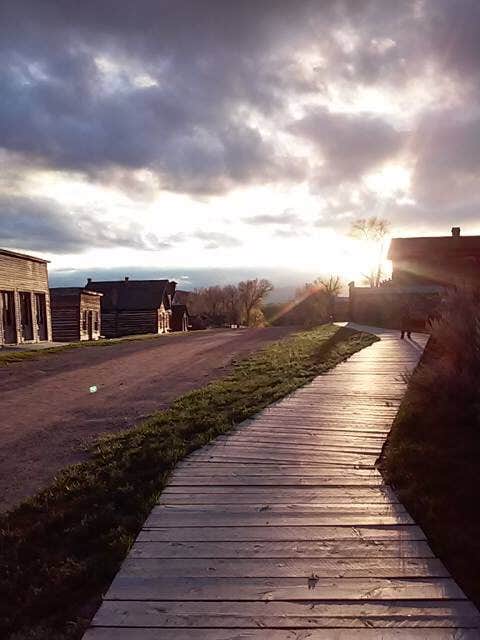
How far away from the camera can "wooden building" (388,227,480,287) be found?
39.7m

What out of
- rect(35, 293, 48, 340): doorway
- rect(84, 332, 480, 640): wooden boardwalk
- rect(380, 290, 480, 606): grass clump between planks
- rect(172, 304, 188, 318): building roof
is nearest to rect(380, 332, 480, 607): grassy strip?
rect(380, 290, 480, 606): grass clump between planks

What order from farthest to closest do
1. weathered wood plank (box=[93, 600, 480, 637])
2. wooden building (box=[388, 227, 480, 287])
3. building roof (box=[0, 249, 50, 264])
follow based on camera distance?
wooden building (box=[388, 227, 480, 287])
building roof (box=[0, 249, 50, 264])
weathered wood plank (box=[93, 600, 480, 637])

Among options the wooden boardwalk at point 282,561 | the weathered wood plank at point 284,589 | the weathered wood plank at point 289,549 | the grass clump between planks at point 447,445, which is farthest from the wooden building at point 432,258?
the weathered wood plank at point 284,589

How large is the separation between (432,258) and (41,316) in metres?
29.6

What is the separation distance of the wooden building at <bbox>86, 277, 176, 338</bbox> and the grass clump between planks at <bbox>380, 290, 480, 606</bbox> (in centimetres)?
4352

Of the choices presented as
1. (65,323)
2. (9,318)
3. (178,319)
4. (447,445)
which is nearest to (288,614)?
(447,445)

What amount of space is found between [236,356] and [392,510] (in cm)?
1460

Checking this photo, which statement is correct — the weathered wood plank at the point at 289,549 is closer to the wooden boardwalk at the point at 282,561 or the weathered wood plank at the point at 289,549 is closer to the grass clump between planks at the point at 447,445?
the wooden boardwalk at the point at 282,561

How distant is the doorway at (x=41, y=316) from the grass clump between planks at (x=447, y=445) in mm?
27079

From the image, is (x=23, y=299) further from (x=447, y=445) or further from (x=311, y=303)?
(x=311, y=303)

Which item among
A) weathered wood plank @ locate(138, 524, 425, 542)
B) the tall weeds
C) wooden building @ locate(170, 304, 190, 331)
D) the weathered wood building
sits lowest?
wooden building @ locate(170, 304, 190, 331)

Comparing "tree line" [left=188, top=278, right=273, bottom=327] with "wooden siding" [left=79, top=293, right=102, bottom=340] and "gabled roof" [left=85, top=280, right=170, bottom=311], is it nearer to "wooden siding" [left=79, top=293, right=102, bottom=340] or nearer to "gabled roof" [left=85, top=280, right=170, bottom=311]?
"gabled roof" [left=85, top=280, right=170, bottom=311]

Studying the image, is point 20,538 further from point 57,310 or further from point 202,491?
point 57,310

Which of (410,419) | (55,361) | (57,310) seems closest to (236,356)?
(55,361)
